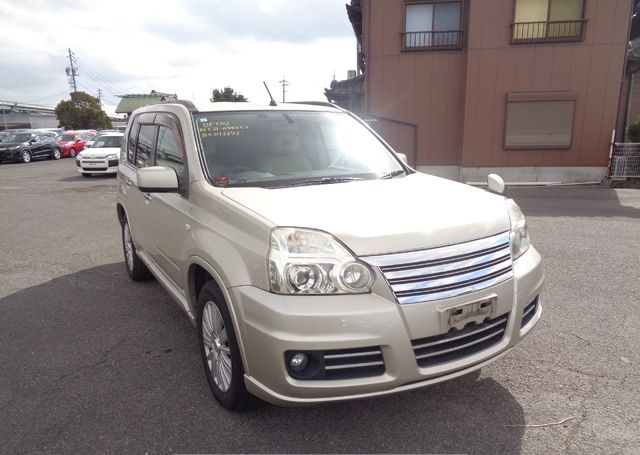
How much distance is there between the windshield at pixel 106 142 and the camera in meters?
17.8

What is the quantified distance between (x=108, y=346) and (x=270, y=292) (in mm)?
2114

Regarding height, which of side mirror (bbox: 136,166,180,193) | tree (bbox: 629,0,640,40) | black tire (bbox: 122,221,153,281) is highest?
tree (bbox: 629,0,640,40)

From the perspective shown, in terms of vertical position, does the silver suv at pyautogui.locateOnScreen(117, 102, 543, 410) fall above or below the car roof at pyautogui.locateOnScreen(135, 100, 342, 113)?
below

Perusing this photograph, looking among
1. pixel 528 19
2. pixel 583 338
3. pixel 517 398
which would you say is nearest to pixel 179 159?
pixel 517 398

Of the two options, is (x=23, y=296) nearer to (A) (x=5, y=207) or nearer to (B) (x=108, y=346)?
(B) (x=108, y=346)

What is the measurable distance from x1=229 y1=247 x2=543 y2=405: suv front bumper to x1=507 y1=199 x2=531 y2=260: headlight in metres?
0.51

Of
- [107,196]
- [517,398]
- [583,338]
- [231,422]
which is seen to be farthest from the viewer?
[107,196]

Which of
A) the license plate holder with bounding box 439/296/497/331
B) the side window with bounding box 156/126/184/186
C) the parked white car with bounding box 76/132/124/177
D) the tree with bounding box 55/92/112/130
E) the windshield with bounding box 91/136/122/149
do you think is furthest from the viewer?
the tree with bounding box 55/92/112/130

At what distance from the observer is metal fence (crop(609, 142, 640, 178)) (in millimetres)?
13062

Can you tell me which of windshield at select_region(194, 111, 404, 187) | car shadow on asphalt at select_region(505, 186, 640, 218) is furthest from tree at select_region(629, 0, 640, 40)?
windshield at select_region(194, 111, 404, 187)

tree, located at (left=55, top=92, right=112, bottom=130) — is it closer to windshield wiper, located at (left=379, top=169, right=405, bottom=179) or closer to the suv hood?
windshield wiper, located at (left=379, top=169, right=405, bottom=179)

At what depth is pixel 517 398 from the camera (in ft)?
9.27

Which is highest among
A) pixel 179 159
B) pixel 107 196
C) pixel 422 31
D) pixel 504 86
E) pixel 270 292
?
pixel 422 31

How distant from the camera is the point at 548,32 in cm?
1371
